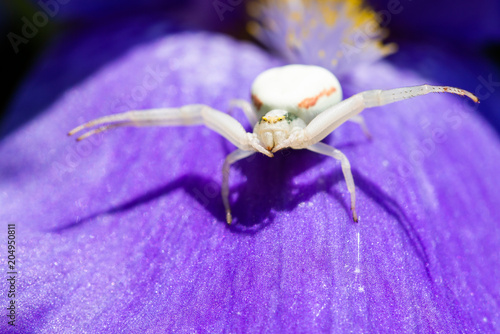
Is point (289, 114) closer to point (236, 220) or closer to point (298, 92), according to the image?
point (298, 92)

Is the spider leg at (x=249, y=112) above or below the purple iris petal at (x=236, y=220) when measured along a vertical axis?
above

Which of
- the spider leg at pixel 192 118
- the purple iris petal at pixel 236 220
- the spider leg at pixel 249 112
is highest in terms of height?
the spider leg at pixel 192 118

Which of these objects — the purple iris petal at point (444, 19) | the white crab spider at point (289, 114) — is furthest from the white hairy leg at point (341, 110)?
the purple iris petal at point (444, 19)

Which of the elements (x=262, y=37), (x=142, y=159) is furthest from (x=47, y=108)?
(x=262, y=37)

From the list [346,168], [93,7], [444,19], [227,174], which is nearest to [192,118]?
[227,174]

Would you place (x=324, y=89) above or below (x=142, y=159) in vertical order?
above

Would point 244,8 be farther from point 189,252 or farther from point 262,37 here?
point 189,252

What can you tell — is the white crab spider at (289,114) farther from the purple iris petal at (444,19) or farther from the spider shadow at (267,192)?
the purple iris petal at (444,19)
